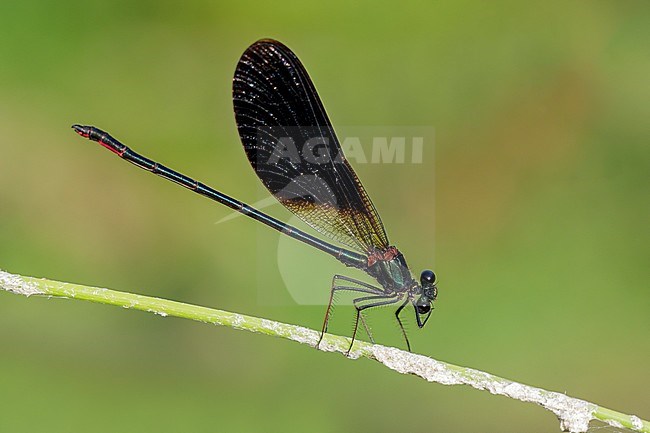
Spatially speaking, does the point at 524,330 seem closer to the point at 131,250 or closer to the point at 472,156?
the point at 472,156

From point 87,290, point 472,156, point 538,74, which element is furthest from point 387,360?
point 538,74

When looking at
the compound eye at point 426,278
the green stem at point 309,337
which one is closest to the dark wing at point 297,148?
the compound eye at point 426,278

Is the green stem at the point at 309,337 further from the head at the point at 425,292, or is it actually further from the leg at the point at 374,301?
the head at the point at 425,292

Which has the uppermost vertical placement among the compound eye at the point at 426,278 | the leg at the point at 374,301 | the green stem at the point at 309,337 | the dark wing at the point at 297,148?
the dark wing at the point at 297,148

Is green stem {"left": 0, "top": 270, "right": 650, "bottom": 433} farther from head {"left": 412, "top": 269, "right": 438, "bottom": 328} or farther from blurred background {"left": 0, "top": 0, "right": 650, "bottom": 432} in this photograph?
blurred background {"left": 0, "top": 0, "right": 650, "bottom": 432}

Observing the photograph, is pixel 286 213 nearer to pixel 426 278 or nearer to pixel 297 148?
pixel 297 148

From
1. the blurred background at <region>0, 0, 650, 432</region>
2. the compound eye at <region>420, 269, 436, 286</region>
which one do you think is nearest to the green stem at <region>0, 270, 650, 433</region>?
the compound eye at <region>420, 269, 436, 286</region>
